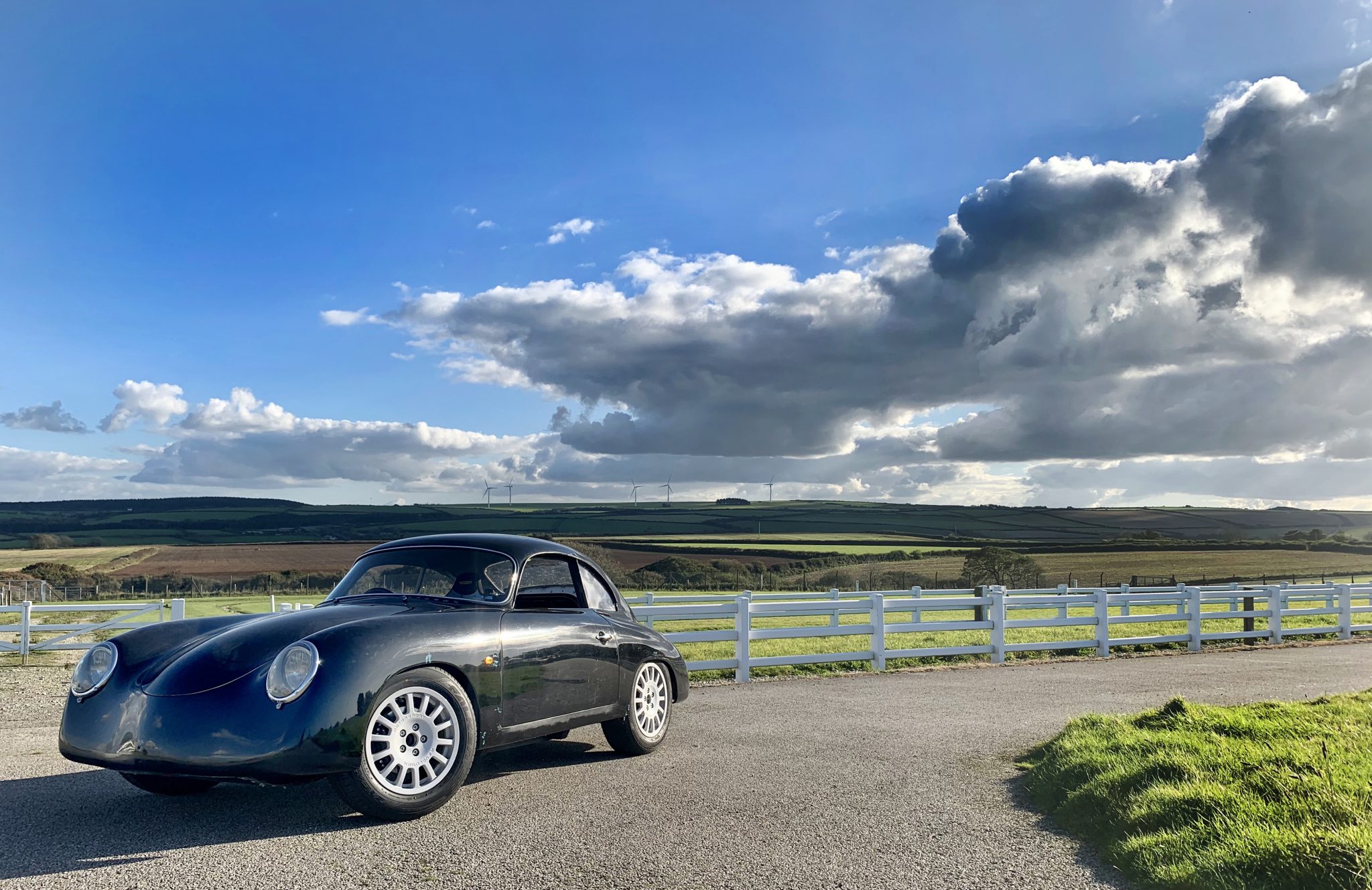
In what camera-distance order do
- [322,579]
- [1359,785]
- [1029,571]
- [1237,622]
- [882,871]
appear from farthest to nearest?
[1029,571], [322,579], [1237,622], [1359,785], [882,871]

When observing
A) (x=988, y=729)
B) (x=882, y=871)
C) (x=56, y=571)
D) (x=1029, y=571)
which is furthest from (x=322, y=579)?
(x=882, y=871)

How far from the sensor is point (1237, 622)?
2430 centimetres

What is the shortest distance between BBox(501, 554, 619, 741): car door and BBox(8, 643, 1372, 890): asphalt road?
482 mm

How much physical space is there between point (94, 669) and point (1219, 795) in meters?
6.44

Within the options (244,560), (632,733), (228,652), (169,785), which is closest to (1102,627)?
(632,733)

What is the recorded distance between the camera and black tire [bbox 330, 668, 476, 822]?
5414 millimetres

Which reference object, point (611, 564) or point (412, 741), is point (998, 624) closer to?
point (412, 741)

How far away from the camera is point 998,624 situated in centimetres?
1619

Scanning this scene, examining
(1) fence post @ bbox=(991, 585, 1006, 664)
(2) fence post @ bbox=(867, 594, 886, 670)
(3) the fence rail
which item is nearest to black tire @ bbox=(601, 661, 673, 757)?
(3) the fence rail

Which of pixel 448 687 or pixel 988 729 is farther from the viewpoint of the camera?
pixel 988 729

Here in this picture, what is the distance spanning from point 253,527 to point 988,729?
93.7 metres

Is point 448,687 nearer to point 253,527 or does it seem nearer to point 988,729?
point 988,729

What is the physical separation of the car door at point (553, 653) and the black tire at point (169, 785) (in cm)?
187

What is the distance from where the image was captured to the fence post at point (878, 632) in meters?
14.7
